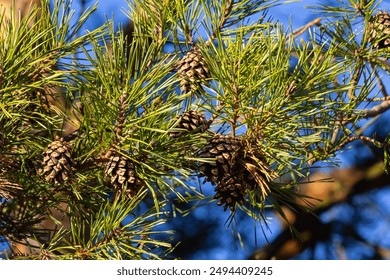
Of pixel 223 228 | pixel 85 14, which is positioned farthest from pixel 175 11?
pixel 223 228

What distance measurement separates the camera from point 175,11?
892mm

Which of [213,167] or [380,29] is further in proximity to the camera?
[380,29]

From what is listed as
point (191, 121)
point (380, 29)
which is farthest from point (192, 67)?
point (380, 29)

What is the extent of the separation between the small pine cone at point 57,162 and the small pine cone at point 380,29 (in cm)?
39

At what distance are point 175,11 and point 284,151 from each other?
9.1 inches

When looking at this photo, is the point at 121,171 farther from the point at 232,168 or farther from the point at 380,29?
the point at 380,29

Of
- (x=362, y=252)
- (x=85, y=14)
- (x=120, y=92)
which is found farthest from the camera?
(x=362, y=252)

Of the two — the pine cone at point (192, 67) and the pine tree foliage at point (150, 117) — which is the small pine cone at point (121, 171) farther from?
the pine cone at point (192, 67)

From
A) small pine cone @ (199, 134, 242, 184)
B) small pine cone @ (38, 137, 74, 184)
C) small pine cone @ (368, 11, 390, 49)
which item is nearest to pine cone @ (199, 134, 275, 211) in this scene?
small pine cone @ (199, 134, 242, 184)

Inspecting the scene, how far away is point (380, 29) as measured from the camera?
0.92m

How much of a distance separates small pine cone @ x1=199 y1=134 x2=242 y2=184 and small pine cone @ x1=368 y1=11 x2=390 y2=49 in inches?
11.1

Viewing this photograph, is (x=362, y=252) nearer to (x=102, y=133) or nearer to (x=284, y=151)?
(x=284, y=151)

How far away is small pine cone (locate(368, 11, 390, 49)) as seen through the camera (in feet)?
2.97

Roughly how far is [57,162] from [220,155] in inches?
5.8
